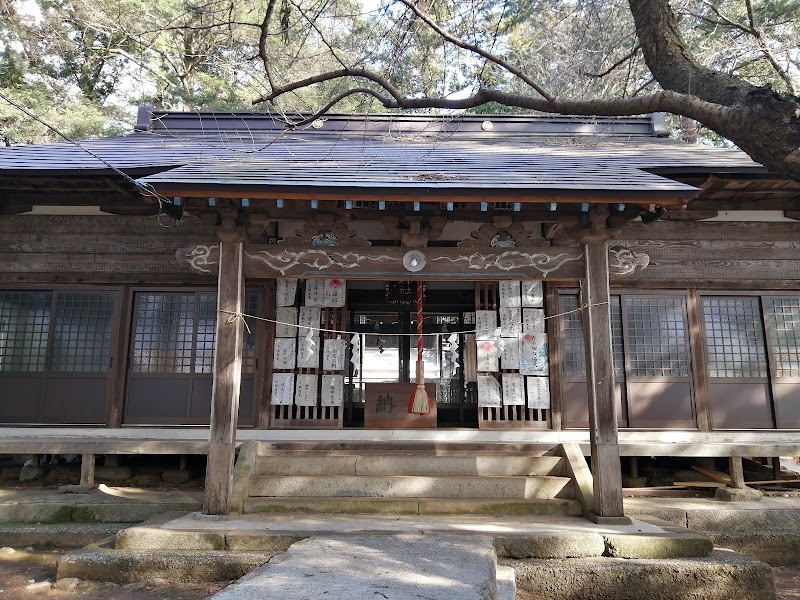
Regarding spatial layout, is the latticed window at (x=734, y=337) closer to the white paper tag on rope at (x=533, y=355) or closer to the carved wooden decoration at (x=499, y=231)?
the white paper tag on rope at (x=533, y=355)

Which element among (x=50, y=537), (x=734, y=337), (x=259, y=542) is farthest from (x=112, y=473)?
(x=734, y=337)

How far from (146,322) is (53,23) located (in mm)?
10557

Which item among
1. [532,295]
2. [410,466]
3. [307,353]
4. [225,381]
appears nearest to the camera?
[225,381]

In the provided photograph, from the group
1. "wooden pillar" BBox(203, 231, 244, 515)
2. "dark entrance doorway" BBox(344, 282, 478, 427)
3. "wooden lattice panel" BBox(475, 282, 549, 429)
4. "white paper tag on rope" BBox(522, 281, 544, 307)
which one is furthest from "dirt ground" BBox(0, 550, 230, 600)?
"white paper tag on rope" BBox(522, 281, 544, 307)

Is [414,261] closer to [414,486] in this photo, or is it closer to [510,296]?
[510,296]

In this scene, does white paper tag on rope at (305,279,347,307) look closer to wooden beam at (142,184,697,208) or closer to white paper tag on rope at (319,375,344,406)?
white paper tag on rope at (319,375,344,406)

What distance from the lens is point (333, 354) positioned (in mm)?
8328

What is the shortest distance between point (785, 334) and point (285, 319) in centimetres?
778

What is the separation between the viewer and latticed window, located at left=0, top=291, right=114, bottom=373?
8.15m

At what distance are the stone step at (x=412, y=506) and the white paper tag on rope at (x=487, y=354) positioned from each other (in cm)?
229

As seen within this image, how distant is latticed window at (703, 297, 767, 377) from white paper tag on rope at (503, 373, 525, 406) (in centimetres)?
291

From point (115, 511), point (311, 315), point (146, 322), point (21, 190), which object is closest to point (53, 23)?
point (21, 190)

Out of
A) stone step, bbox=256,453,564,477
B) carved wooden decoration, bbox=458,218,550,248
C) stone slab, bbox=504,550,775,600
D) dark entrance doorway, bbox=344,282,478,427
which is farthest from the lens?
dark entrance doorway, bbox=344,282,478,427

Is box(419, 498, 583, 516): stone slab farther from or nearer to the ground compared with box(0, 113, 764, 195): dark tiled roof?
nearer to the ground
